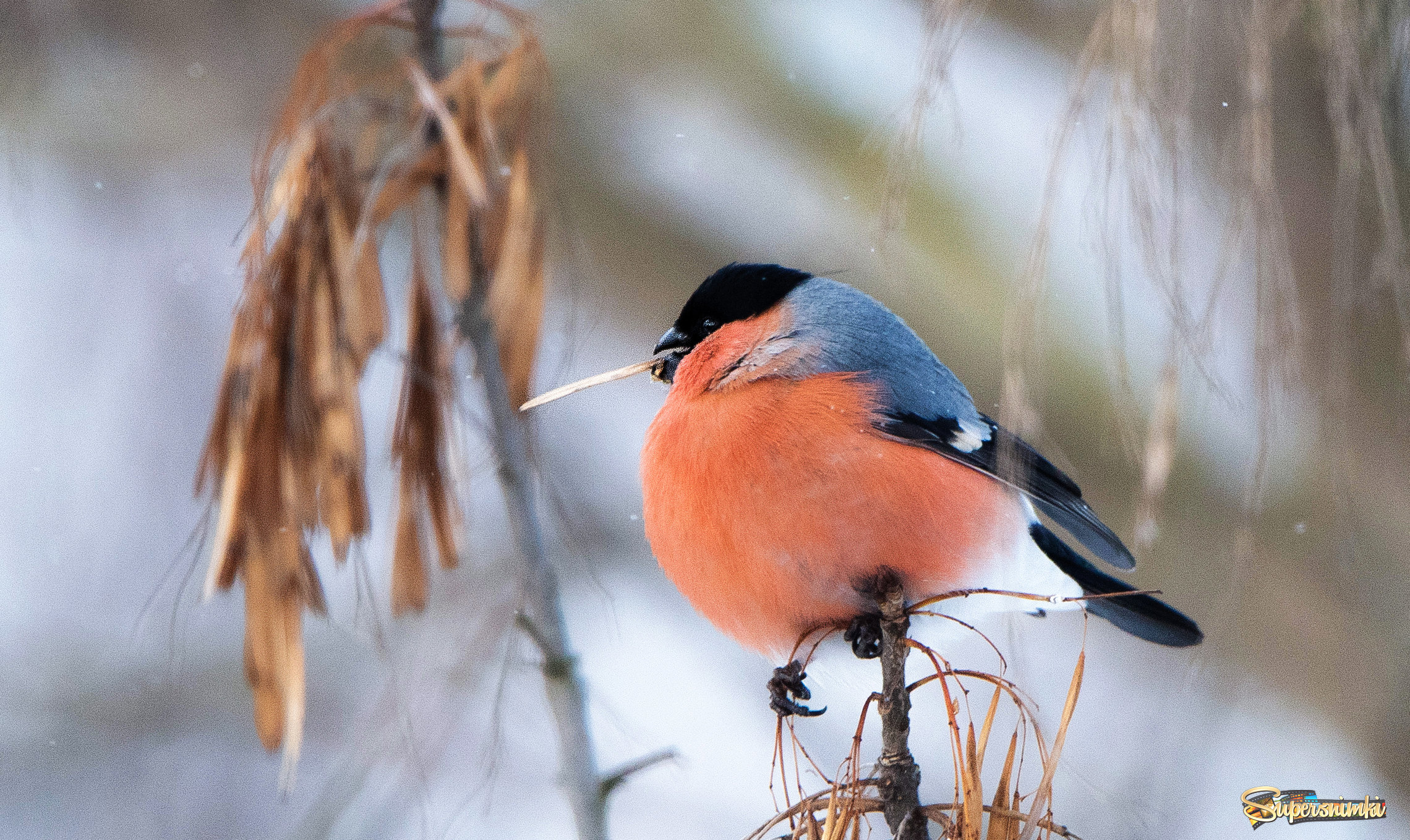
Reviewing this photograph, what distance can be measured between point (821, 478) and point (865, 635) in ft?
0.47

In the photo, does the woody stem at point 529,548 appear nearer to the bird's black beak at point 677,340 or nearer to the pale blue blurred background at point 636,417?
the bird's black beak at point 677,340

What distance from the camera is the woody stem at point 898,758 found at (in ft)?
2.23

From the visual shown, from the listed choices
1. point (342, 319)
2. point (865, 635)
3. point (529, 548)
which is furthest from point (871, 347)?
point (342, 319)

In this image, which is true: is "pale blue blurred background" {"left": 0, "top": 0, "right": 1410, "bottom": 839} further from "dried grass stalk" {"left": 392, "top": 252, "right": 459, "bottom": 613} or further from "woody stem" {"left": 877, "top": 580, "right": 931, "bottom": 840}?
"woody stem" {"left": 877, "top": 580, "right": 931, "bottom": 840}

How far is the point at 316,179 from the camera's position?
0.91 m

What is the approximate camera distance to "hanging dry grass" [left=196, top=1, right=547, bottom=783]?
85 centimetres

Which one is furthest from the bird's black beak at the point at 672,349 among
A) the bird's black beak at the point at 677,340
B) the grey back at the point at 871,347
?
the grey back at the point at 871,347

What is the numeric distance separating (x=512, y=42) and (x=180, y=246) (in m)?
1.48

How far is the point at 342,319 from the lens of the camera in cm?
86

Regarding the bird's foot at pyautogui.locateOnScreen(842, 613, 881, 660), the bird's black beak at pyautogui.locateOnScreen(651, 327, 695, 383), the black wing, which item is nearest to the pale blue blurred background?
the bird's black beak at pyautogui.locateOnScreen(651, 327, 695, 383)

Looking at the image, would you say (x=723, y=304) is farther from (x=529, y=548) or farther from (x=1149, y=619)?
(x=1149, y=619)

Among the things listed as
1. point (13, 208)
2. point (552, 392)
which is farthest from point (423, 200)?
point (13, 208)

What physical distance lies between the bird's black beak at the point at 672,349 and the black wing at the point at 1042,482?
0.22m

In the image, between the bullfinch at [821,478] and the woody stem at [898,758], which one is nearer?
the woody stem at [898,758]
